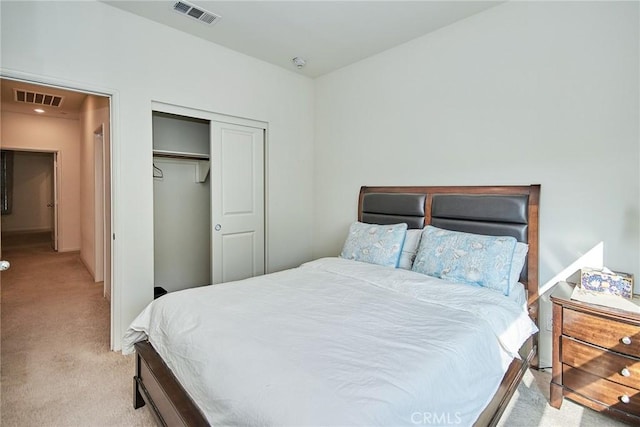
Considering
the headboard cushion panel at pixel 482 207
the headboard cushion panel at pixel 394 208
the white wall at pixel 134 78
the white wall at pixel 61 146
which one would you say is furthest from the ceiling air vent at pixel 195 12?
the white wall at pixel 61 146

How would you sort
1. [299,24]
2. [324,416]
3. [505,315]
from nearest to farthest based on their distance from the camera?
1. [324,416]
2. [505,315]
3. [299,24]

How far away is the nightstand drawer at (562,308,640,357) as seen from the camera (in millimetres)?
1718

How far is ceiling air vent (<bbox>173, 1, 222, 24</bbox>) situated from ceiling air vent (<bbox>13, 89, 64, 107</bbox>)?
138 inches

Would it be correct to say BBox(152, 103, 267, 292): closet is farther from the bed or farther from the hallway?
the bed

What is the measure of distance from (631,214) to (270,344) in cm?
233

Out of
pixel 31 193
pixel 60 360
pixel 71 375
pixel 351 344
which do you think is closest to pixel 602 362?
pixel 351 344

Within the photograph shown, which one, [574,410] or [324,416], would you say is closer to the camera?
[324,416]

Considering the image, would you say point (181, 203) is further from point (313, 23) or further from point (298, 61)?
point (313, 23)

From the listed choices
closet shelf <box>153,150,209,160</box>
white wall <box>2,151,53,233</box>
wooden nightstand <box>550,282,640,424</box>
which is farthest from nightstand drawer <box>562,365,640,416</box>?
white wall <box>2,151,53,233</box>

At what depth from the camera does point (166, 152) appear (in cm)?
346

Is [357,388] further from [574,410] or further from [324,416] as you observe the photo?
[574,410]

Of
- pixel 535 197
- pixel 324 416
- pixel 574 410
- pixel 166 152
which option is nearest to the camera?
pixel 324 416

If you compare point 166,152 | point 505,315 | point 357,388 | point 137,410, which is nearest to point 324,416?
point 357,388

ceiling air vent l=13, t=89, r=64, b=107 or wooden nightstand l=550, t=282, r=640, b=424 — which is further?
ceiling air vent l=13, t=89, r=64, b=107
